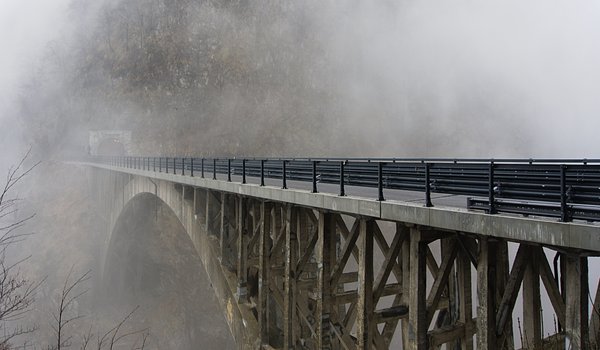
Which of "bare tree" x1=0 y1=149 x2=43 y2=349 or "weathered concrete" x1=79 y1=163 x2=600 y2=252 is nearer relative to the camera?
"weathered concrete" x1=79 y1=163 x2=600 y2=252

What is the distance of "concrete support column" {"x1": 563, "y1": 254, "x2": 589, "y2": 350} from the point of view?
13.5 ft

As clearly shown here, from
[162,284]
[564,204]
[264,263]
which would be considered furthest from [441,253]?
[162,284]

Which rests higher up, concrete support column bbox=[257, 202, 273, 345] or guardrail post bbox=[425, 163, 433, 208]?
guardrail post bbox=[425, 163, 433, 208]

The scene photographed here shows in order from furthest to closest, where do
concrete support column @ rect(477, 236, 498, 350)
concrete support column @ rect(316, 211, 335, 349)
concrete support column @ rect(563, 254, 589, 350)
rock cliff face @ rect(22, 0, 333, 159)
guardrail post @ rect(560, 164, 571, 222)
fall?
1. rock cliff face @ rect(22, 0, 333, 159)
2. concrete support column @ rect(316, 211, 335, 349)
3. concrete support column @ rect(477, 236, 498, 350)
4. guardrail post @ rect(560, 164, 571, 222)
5. concrete support column @ rect(563, 254, 589, 350)

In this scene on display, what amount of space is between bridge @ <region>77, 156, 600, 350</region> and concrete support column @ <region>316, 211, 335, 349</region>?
22 millimetres

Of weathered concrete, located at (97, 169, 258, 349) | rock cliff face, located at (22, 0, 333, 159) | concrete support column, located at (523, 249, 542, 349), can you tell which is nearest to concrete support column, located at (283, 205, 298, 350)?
weathered concrete, located at (97, 169, 258, 349)

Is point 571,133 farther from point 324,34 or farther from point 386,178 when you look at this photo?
point 386,178

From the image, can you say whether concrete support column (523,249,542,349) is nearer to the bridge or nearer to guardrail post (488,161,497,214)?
the bridge

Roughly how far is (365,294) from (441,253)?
1.50 meters

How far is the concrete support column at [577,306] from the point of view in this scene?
13.5 ft

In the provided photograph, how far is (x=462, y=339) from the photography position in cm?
650

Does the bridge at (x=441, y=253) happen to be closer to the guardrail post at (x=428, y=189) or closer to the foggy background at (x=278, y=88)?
the guardrail post at (x=428, y=189)

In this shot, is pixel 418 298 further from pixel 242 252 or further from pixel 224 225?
pixel 224 225

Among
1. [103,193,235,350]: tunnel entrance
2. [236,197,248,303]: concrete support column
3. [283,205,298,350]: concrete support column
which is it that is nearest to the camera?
[283,205,298,350]: concrete support column
